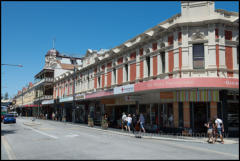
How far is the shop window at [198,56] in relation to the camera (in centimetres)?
1764

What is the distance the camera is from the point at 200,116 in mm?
17484

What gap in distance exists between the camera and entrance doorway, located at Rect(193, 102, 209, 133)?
17.4 metres

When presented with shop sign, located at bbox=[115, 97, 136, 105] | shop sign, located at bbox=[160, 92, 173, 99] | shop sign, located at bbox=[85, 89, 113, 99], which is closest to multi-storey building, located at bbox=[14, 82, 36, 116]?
shop sign, located at bbox=[85, 89, 113, 99]

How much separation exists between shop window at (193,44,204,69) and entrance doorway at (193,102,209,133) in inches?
109

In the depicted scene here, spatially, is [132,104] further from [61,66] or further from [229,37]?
[61,66]

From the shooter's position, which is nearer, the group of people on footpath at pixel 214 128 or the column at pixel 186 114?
the group of people on footpath at pixel 214 128

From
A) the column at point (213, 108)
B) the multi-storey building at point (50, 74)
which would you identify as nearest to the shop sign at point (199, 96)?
the column at point (213, 108)

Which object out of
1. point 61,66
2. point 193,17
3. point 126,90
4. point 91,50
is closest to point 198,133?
point 126,90

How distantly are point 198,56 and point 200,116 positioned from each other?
4.40 meters

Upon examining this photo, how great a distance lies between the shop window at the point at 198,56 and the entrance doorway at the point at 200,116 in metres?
2.78

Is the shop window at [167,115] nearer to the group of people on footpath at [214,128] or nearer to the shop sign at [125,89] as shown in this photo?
the shop sign at [125,89]

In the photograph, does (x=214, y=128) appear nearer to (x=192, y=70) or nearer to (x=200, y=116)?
(x=200, y=116)

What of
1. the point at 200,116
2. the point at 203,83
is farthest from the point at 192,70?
the point at 200,116

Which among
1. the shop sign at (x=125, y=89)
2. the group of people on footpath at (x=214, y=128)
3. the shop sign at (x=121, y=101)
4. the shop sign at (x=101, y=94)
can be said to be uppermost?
the shop sign at (x=125, y=89)
